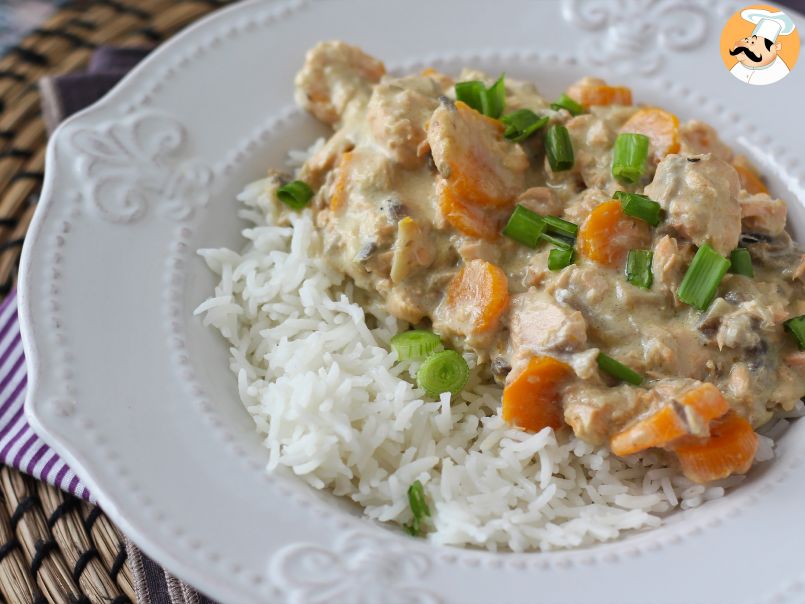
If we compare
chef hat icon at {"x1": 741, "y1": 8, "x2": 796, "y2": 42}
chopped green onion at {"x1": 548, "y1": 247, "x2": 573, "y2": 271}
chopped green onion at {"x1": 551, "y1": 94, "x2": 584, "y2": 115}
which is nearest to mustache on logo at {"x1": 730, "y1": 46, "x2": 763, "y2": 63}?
chef hat icon at {"x1": 741, "y1": 8, "x2": 796, "y2": 42}

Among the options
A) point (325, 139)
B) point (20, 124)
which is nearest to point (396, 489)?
point (325, 139)

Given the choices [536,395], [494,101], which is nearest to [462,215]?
[494,101]

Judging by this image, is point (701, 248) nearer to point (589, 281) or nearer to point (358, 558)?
point (589, 281)

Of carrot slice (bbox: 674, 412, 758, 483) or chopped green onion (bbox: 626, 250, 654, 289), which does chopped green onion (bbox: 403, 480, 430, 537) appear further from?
chopped green onion (bbox: 626, 250, 654, 289)

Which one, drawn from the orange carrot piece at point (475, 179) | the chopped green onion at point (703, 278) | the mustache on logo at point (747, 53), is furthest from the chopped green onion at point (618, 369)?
the mustache on logo at point (747, 53)

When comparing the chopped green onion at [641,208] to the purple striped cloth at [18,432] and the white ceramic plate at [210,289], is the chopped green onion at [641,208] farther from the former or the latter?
the purple striped cloth at [18,432]

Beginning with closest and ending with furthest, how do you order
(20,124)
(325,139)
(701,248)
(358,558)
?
(358,558)
(701,248)
(325,139)
(20,124)
